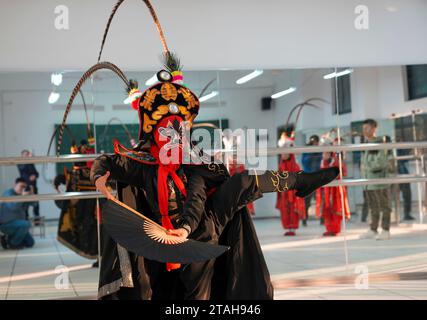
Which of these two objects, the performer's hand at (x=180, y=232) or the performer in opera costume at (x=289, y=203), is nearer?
the performer's hand at (x=180, y=232)

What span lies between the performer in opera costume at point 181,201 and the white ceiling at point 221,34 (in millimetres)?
1640

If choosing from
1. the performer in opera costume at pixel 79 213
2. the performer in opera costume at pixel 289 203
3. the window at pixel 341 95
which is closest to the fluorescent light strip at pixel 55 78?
the performer in opera costume at pixel 79 213

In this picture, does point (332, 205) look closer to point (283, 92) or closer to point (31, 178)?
point (283, 92)

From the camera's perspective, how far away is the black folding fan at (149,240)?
309 centimetres

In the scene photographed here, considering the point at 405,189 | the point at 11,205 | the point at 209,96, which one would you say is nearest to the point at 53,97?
the point at 11,205

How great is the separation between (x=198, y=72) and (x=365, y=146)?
4.20ft

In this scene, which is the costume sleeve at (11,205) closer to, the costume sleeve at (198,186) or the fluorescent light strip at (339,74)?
the costume sleeve at (198,186)

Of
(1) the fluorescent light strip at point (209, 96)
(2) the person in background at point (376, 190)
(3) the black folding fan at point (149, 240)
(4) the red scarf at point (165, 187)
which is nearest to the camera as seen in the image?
(3) the black folding fan at point (149, 240)

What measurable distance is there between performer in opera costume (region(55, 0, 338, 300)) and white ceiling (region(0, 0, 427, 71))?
1640 millimetres

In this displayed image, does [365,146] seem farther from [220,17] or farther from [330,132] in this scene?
[220,17]

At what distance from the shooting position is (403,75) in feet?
18.1

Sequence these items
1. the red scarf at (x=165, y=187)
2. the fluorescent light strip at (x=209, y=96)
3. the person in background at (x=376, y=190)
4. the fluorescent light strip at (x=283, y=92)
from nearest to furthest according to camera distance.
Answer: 1. the red scarf at (x=165, y=187)
2. the fluorescent light strip at (x=209, y=96)
3. the fluorescent light strip at (x=283, y=92)
4. the person in background at (x=376, y=190)

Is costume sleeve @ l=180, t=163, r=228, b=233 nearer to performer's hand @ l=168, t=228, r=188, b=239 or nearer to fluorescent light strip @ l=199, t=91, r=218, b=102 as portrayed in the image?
performer's hand @ l=168, t=228, r=188, b=239

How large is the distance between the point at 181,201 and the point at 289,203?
231cm
